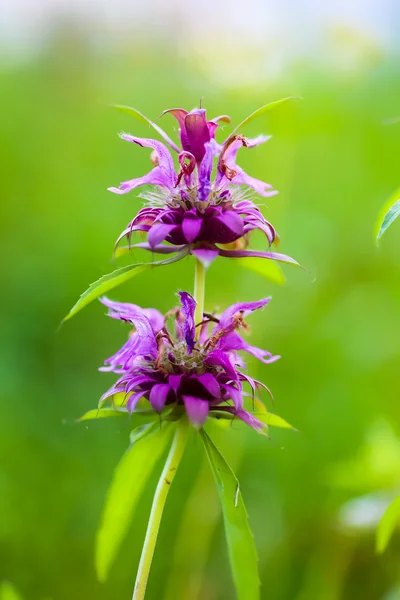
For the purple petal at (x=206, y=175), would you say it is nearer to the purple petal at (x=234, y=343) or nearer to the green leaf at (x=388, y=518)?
the purple petal at (x=234, y=343)

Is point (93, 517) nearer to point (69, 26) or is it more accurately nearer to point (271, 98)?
point (271, 98)

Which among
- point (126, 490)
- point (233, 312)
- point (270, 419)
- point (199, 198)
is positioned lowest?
point (126, 490)

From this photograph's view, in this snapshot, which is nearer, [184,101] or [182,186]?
[182,186]

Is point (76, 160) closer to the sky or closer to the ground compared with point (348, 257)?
closer to the sky

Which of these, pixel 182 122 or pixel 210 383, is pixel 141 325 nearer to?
pixel 210 383

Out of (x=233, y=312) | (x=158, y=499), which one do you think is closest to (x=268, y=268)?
(x=233, y=312)

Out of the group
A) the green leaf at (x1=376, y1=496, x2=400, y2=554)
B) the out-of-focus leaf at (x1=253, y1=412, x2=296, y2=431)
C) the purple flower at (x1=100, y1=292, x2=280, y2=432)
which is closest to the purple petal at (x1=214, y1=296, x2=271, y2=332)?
the purple flower at (x1=100, y1=292, x2=280, y2=432)

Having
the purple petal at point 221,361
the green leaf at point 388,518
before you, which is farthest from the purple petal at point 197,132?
the green leaf at point 388,518

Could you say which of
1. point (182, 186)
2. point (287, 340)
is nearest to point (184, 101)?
point (287, 340)
